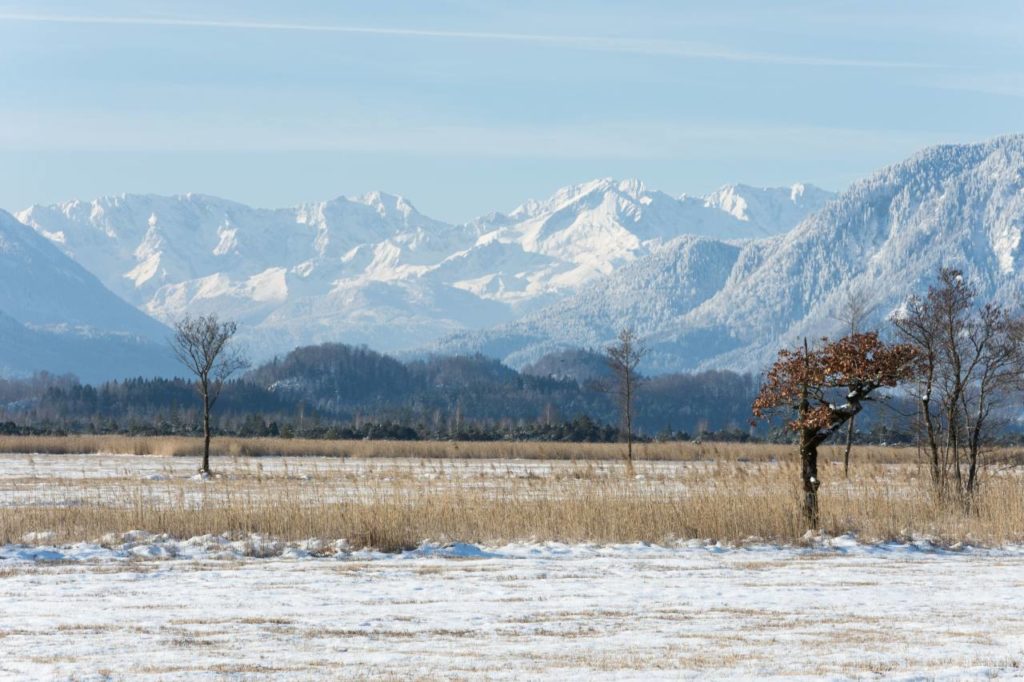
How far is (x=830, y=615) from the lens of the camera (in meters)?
15.8

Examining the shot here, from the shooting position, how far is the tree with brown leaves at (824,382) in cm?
2431

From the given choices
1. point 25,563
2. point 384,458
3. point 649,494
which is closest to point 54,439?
point 384,458

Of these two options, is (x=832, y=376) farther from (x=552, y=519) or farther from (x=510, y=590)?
(x=510, y=590)

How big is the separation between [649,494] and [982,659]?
17.0m

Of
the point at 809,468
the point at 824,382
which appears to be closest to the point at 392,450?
the point at 809,468

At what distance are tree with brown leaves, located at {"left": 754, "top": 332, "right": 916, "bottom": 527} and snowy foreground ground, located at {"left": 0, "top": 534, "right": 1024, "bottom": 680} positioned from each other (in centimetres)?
261

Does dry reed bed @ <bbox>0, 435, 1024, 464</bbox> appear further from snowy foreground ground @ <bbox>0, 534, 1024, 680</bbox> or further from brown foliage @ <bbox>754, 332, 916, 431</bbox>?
snowy foreground ground @ <bbox>0, 534, 1024, 680</bbox>

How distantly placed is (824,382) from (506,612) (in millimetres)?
10643

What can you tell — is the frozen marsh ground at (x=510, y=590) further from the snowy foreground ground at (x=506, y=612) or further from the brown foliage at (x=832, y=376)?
the brown foliage at (x=832, y=376)

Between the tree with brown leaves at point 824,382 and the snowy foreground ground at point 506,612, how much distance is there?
8.55ft

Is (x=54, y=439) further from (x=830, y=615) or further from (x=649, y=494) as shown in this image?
(x=830, y=615)

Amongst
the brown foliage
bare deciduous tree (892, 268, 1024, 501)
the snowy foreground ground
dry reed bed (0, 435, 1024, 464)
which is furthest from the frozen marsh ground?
dry reed bed (0, 435, 1024, 464)

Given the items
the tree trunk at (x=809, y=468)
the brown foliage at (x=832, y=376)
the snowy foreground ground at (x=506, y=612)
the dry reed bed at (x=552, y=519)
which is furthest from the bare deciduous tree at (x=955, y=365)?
the snowy foreground ground at (x=506, y=612)

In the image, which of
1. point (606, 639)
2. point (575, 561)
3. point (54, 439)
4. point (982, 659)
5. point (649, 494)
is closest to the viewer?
point (982, 659)
